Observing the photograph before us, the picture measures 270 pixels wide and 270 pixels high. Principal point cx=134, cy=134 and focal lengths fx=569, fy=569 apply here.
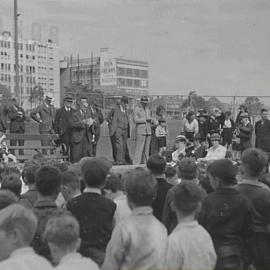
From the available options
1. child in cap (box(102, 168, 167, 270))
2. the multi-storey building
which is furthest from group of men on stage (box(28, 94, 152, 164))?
the multi-storey building

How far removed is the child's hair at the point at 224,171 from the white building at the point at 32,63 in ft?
331

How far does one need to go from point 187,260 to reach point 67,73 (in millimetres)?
99324

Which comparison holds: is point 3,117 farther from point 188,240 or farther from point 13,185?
point 188,240

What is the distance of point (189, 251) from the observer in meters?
3.14

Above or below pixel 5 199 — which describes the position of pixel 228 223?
below

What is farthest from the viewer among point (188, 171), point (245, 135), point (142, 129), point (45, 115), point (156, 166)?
point (245, 135)

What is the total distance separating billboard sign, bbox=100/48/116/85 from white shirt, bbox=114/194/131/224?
54.1 metres

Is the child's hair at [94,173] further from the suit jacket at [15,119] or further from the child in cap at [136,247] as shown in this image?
the suit jacket at [15,119]

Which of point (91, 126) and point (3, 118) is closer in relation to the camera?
point (91, 126)

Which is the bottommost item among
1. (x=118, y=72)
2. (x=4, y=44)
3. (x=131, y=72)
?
(x=131, y=72)

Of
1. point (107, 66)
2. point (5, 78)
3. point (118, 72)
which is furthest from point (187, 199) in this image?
point (5, 78)

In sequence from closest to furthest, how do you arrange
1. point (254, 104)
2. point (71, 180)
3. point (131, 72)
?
1. point (71, 180)
2. point (254, 104)
3. point (131, 72)

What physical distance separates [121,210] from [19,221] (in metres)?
1.39

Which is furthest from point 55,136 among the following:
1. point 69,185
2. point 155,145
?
point 69,185
